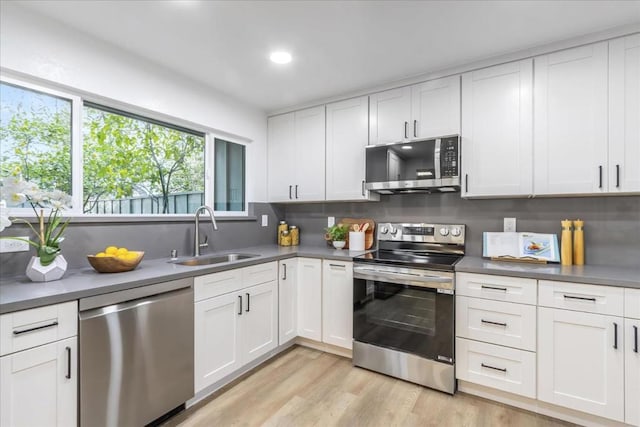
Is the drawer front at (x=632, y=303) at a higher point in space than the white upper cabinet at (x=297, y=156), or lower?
lower

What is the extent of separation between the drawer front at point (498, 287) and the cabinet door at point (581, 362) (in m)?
0.12

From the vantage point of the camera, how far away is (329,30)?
1915 mm

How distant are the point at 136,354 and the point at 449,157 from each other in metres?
2.35

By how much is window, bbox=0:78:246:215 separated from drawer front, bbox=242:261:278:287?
2.81 ft

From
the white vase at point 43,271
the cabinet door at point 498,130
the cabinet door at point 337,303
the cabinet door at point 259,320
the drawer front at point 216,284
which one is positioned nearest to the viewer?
the white vase at point 43,271

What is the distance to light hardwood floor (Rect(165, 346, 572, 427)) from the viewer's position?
183 cm

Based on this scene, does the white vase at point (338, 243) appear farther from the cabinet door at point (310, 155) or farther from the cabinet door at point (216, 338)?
the cabinet door at point (216, 338)

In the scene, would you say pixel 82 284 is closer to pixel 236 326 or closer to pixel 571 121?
pixel 236 326

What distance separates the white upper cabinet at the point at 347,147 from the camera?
284cm

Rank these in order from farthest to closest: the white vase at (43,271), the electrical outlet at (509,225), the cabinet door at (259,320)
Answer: the electrical outlet at (509,225) < the cabinet door at (259,320) < the white vase at (43,271)

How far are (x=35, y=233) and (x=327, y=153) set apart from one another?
2.21 metres

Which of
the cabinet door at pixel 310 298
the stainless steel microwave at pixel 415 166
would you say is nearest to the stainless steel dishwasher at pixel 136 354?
the cabinet door at pixel 310 298

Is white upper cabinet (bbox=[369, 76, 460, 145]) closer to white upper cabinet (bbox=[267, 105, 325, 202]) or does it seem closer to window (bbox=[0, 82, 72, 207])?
white upper cabinet (bbox=[267, 105, 325, 202])

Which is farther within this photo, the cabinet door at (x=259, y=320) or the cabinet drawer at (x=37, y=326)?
the cabinet door at (x=259, y=320)
